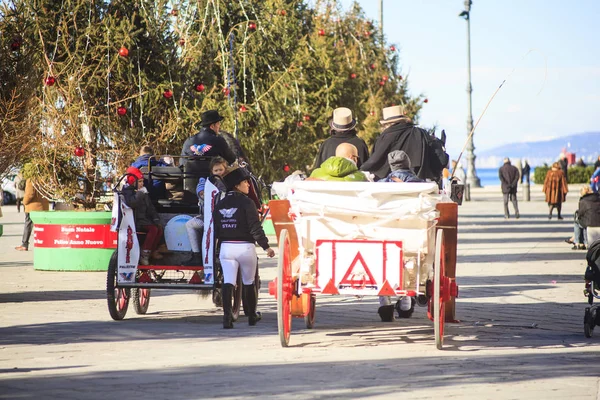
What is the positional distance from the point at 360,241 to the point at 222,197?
204 centimetres

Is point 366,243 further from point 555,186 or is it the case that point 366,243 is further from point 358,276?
point 555,186

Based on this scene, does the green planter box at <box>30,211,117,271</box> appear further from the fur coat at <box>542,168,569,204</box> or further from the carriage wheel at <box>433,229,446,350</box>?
the fur coat at <box>542,168,569,204</box>

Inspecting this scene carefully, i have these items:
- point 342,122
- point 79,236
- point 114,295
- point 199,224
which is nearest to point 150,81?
point 79,236

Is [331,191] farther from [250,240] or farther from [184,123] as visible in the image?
[184,123]

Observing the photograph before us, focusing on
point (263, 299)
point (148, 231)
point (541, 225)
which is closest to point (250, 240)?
point (148, 231)

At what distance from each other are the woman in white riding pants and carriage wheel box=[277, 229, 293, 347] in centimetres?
110

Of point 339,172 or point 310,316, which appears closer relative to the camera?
point 339,172

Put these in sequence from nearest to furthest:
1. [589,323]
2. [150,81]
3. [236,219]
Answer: [589,323]
[236,219]
[150,81]

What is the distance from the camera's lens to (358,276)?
29.1 feet

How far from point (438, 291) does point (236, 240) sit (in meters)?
2.43

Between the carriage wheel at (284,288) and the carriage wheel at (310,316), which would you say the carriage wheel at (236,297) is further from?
the carriage wheel at (284,288)

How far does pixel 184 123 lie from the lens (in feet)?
55.3

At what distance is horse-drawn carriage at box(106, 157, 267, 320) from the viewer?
10.5 meters

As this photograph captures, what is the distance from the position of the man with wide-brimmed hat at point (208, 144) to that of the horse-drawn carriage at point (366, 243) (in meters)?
2.58
